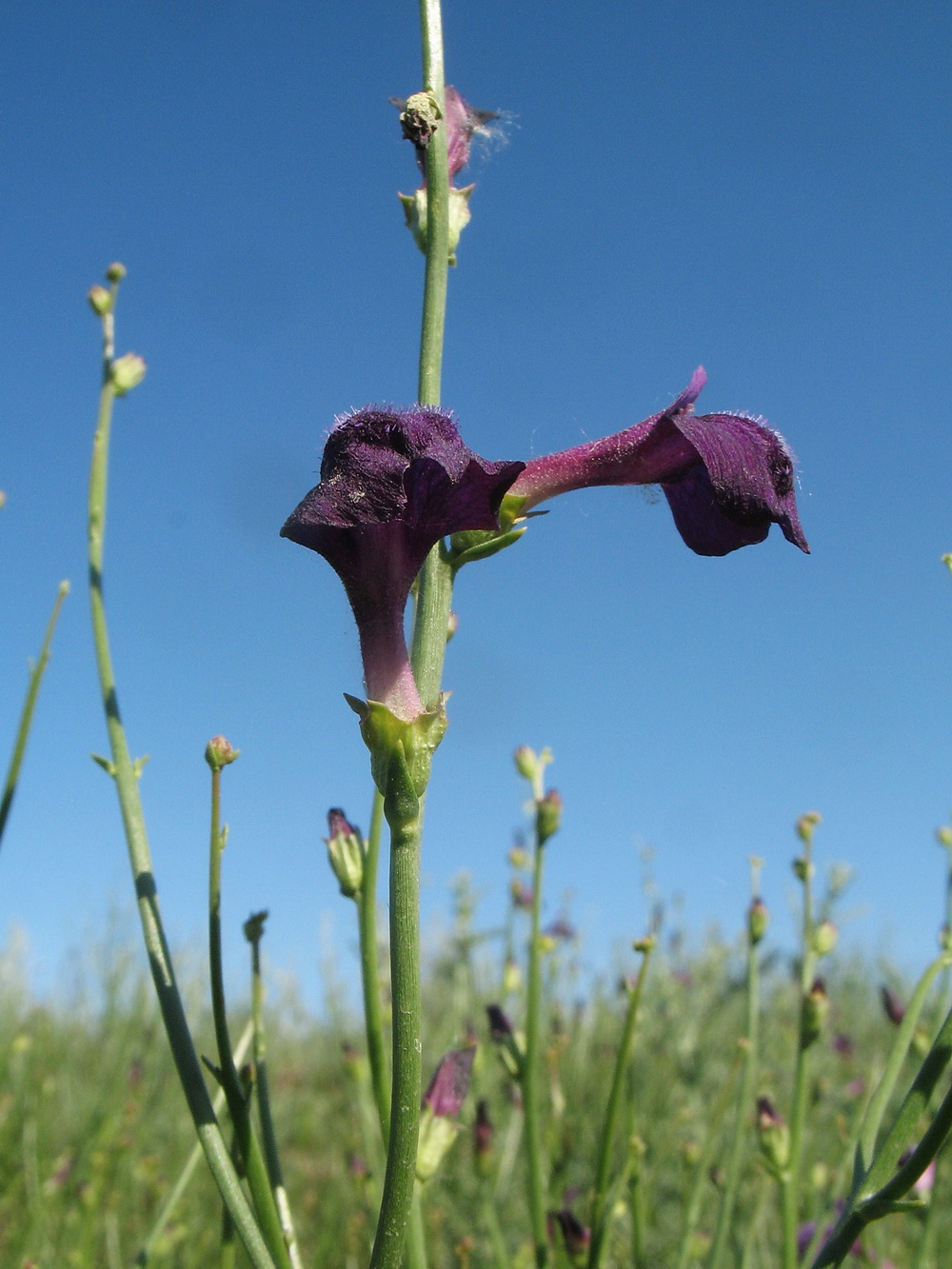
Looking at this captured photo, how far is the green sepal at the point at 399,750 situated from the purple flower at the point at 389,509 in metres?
0.03

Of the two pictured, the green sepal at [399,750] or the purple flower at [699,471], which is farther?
the purple flower at [699,471]

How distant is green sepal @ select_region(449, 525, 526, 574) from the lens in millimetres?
1130

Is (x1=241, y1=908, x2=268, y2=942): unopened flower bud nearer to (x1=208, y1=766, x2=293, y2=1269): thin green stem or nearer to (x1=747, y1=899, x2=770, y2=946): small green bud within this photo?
(x1=208, y1=766, x2=293, y2=1269): thin green stem

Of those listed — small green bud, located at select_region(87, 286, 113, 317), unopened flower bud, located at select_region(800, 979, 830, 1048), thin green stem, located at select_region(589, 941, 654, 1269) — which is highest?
small green bud, located at select_region(87, 286, 113, 317)

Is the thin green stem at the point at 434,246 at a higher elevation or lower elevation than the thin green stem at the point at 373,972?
higher

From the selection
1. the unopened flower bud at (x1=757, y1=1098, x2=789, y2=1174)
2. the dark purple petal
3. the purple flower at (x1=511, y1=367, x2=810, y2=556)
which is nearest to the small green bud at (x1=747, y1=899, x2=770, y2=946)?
the unopened flower bud at (x1=757, y1=1098, x2=789, y2=1174)

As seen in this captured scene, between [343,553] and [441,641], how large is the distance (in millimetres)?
140

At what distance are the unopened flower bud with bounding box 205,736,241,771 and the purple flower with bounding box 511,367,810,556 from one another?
17.0 inches

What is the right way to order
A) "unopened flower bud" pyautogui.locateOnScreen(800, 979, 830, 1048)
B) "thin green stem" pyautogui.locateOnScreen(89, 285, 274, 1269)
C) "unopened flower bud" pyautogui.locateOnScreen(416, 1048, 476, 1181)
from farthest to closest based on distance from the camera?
1. "unopened flower bud" pyautogui.locateOnScreen(800, 979, 830, 1048)
2. "unopened flower bud" pyautogui.locateOnScreen(416, 1048, 476, 1181)
3. "thin green stem" pyautogui.locateOnScreen(89, 285, 274, 1269)

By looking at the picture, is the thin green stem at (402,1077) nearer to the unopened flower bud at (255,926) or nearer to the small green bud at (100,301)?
the unopened flower bud at (255,926)

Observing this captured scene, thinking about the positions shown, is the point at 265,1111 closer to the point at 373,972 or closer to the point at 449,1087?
the point at 373,972

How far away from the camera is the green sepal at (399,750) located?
3.27ft

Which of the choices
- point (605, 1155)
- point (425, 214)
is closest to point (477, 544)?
point (425, 214)

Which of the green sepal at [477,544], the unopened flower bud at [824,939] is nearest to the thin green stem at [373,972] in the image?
the green sepal at [477,544]
